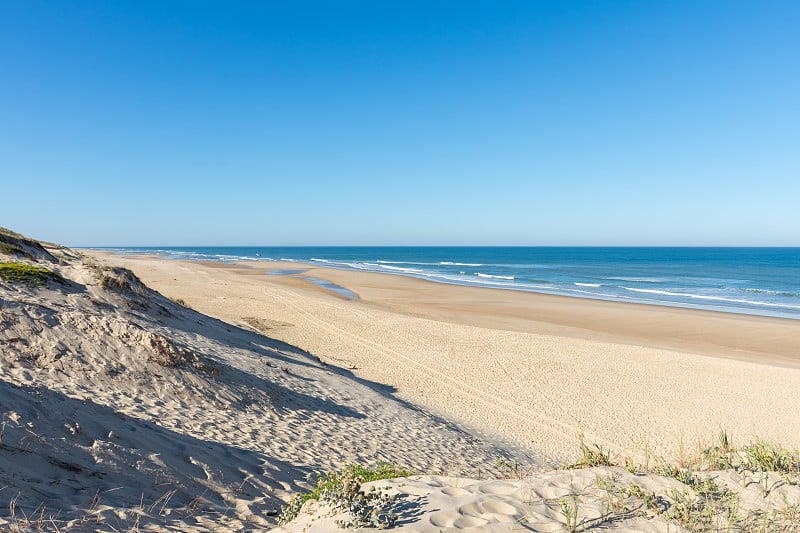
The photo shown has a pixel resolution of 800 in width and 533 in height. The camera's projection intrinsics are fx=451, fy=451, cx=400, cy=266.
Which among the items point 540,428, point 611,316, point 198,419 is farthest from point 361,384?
point 611,316

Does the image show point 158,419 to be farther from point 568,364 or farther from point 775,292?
point 775,292

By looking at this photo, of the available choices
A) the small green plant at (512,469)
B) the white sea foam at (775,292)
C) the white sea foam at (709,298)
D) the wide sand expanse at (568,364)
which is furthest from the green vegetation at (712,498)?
the white sea foam at (775,292)

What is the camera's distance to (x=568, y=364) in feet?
53.3

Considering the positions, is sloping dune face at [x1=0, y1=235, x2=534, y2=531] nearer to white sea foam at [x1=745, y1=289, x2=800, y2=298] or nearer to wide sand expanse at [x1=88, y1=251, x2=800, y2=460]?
wide sand expanse at [x1=88, y1=251, x2=800, y2=460]

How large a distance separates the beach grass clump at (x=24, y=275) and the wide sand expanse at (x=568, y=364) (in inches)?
318

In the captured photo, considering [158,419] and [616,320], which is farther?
[616,320]

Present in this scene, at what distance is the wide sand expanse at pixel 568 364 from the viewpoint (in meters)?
10.9

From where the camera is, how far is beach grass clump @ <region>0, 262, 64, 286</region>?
952 centimetres

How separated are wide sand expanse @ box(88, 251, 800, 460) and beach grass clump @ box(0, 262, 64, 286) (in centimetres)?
808

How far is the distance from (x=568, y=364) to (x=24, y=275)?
52.4 feet

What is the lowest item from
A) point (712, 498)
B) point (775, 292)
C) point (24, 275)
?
point (775, 292)

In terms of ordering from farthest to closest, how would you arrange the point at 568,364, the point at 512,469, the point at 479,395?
the point at 568,364 → the point at 479,395 → the point at 512,469

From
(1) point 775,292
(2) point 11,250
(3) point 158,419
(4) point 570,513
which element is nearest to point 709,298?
(1) point 775,292

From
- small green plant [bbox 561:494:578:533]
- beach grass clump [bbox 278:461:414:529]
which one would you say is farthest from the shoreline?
beach grass clump [bbox 278:461:414:529]
